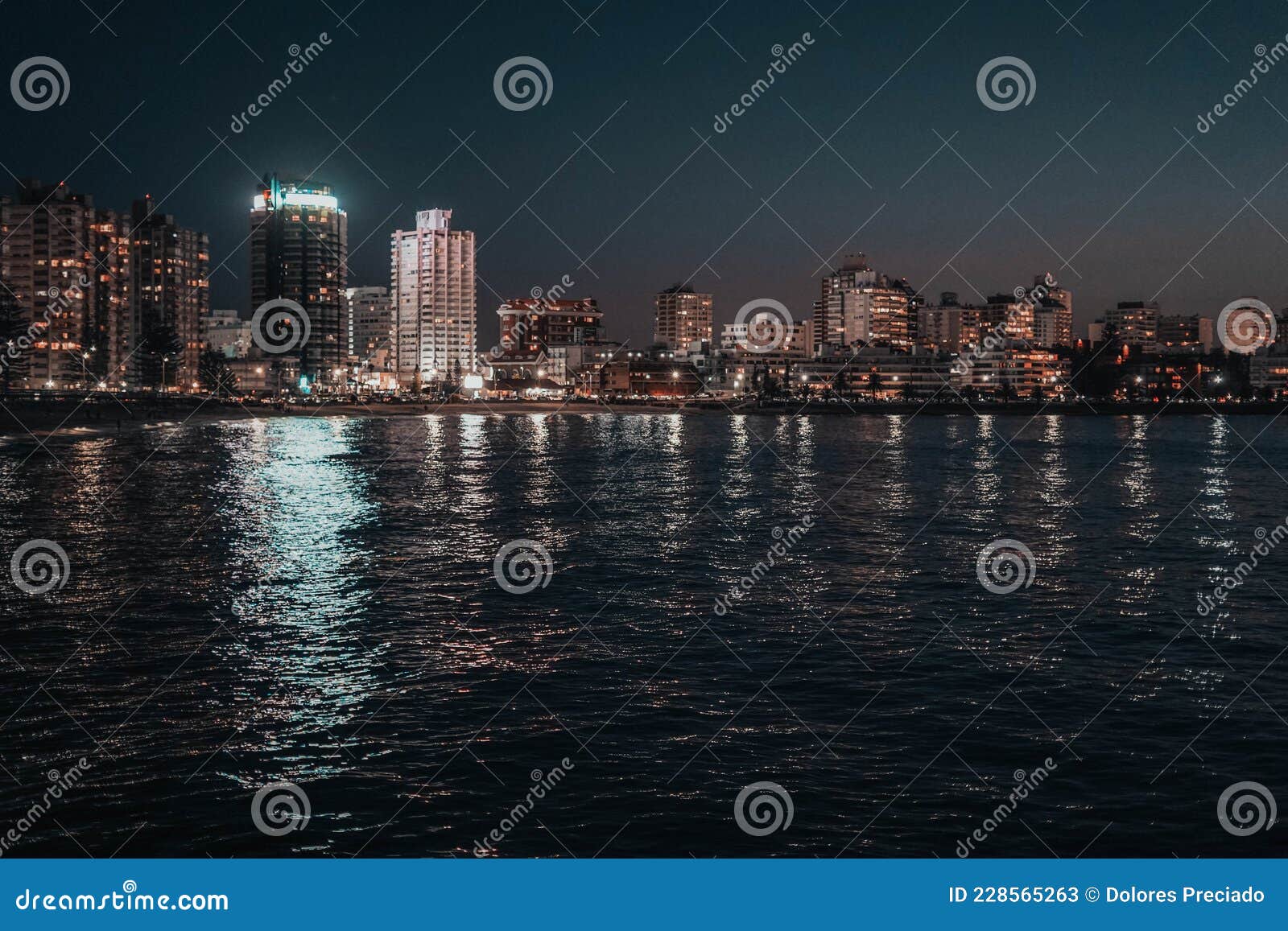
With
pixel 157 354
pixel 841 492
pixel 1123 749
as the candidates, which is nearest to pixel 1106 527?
pixel 841 492

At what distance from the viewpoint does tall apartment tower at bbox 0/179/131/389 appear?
18088 cm

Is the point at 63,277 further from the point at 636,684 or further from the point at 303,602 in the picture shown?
the point at 636,684

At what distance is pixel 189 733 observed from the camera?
14.1 metres

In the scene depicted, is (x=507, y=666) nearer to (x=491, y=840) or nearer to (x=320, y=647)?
(x=320, y=647)

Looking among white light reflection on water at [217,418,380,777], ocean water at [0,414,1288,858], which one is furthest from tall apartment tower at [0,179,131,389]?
ocean water at [0,414,1288,858]

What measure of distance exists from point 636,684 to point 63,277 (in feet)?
658

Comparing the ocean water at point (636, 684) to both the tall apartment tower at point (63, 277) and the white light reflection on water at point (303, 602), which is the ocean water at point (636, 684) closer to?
the white light reflection on water at point (303, 602)

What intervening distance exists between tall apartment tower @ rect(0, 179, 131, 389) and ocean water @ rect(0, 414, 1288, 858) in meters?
157

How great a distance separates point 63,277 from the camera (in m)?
188

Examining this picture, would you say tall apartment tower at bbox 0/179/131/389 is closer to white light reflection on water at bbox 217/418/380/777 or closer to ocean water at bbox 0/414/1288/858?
white light reflection on water at bbox 217/418/380/777

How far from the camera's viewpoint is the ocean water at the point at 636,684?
37.8ft

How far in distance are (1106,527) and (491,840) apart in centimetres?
3228

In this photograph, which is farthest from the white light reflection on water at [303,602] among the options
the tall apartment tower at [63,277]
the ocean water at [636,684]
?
the tall apartment tower at [63,277]

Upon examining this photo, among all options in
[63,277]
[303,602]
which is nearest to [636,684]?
[303,602]
